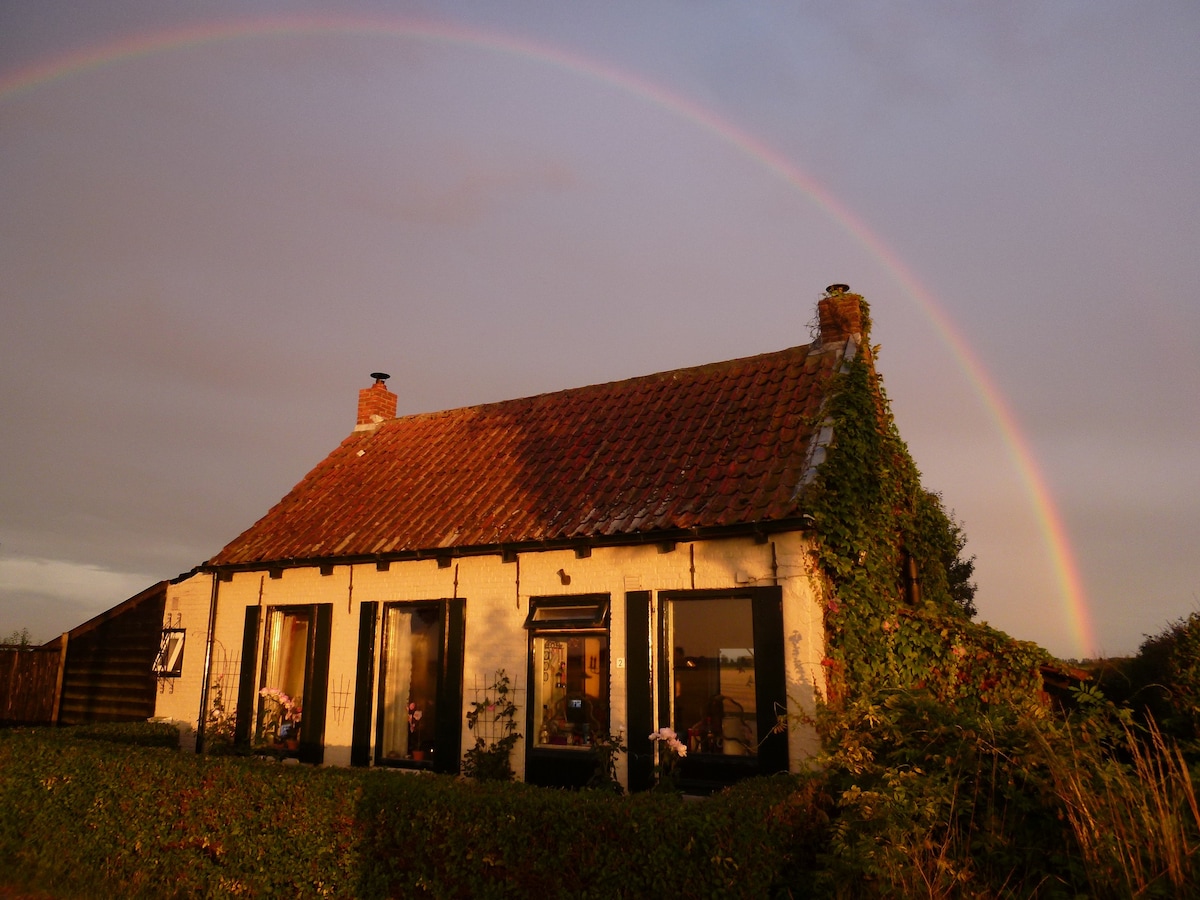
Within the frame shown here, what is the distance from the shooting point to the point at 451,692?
10719mm

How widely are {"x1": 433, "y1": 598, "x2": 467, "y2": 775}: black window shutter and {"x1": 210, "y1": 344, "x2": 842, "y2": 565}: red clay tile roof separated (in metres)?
0.91

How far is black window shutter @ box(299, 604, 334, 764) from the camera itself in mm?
11844

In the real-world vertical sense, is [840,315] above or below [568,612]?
above

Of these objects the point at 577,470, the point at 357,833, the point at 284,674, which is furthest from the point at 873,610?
the point at 284,674

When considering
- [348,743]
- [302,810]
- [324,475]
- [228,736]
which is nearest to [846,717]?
[302,810]

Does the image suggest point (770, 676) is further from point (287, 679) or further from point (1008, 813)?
point (287, 679)

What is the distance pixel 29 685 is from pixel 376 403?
26.8 feet

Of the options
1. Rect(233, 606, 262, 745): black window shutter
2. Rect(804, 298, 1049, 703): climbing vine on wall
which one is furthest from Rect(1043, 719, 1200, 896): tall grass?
Rect(233, 606, 262, 745): black window shutter

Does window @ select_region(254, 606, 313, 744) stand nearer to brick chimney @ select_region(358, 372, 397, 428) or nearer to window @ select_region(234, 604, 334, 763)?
window @ select_region(234, 604, 334, 763)

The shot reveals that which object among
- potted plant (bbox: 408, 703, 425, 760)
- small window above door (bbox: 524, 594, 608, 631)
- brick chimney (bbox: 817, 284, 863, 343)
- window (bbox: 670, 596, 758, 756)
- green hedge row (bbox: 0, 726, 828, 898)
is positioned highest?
brick chimney (bbox: 817, 284, 863, 343)

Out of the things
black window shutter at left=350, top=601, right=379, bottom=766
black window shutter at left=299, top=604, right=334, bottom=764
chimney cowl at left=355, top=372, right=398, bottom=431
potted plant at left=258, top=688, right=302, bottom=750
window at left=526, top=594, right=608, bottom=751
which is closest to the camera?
window at left=526, top=594, right=608, bottom=751

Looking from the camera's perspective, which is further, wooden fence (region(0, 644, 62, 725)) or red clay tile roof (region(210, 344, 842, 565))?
wooden fence (region(0, 644, 62, 725))

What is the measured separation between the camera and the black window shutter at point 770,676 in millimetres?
8383

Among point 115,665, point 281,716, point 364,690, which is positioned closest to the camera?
point 364,690
